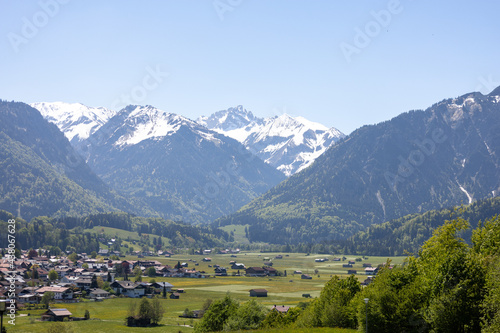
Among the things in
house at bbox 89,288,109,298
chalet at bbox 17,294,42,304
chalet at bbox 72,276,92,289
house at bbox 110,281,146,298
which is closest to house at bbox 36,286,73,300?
chalet at bbox 17,294,42,304

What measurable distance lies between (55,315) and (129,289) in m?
47.8

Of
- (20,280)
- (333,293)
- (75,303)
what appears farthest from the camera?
(20,280)

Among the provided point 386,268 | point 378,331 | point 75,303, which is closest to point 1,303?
point 378,331

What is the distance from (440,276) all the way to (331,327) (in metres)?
21.1

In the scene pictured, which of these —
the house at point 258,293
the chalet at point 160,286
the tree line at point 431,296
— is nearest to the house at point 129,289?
the chalet at point 160,286

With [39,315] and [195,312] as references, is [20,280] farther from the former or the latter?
[195,312]

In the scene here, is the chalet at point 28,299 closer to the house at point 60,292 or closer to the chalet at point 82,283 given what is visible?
the house at point 60,292

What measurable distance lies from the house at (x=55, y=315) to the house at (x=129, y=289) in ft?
140

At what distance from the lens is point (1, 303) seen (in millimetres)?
41844

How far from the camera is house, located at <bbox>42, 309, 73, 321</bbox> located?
114 metres

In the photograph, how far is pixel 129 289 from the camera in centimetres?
16238

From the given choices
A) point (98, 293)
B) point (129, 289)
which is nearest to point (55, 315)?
point (98, 293)

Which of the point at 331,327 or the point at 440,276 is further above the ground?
the point at 440,276

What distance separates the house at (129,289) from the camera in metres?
161
